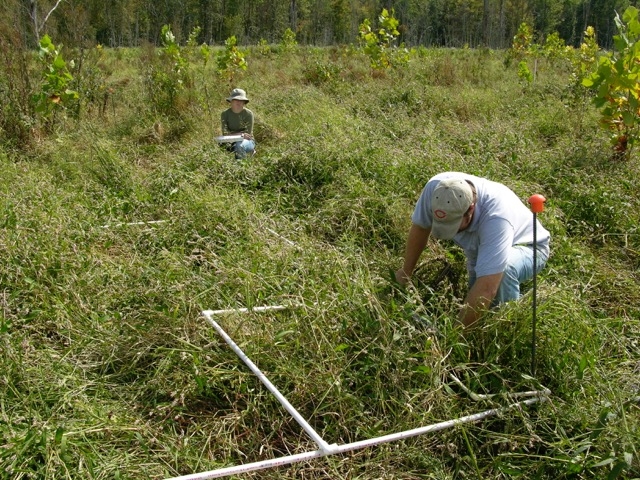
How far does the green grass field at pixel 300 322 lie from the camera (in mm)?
2354

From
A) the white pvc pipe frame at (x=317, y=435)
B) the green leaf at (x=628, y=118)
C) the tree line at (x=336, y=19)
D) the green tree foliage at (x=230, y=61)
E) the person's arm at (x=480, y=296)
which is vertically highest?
the tree line at (x=336, y=19)

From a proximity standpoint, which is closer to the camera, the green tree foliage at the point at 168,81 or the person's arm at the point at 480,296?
the person's arm at the point at 480,296

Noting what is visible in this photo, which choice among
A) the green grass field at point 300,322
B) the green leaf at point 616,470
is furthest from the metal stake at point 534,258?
the green leaf at point 616,470

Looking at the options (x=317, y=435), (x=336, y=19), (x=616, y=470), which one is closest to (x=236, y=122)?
(x=317, y=435)

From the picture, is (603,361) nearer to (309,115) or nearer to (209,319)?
(209,319)

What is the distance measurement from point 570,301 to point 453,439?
99cm

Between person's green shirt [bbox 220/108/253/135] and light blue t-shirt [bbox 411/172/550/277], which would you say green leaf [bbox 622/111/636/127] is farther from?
person's green shirt [bbox 220/108/253/135]

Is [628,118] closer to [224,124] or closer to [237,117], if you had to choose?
[237,117]

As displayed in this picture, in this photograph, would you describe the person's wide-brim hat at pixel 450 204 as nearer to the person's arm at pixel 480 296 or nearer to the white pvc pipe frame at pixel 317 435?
the person's arm at pixel 480 296

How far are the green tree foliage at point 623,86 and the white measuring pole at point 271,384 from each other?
4.07 metres

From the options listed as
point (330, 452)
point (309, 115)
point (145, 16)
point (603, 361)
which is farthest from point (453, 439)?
point (145, 16)

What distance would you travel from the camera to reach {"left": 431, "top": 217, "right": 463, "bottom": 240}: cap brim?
282 centimetres

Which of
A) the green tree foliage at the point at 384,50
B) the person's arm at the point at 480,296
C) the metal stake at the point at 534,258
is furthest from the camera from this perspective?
the green tree foliage at the point at 384,50

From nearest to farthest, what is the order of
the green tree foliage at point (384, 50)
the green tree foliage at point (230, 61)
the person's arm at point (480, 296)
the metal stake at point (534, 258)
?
the metal stake at point (534, 258), the person's arm at point (480, 296), the green tree foliage at point (230, 61), the green tree foliage at point (384, 50)
